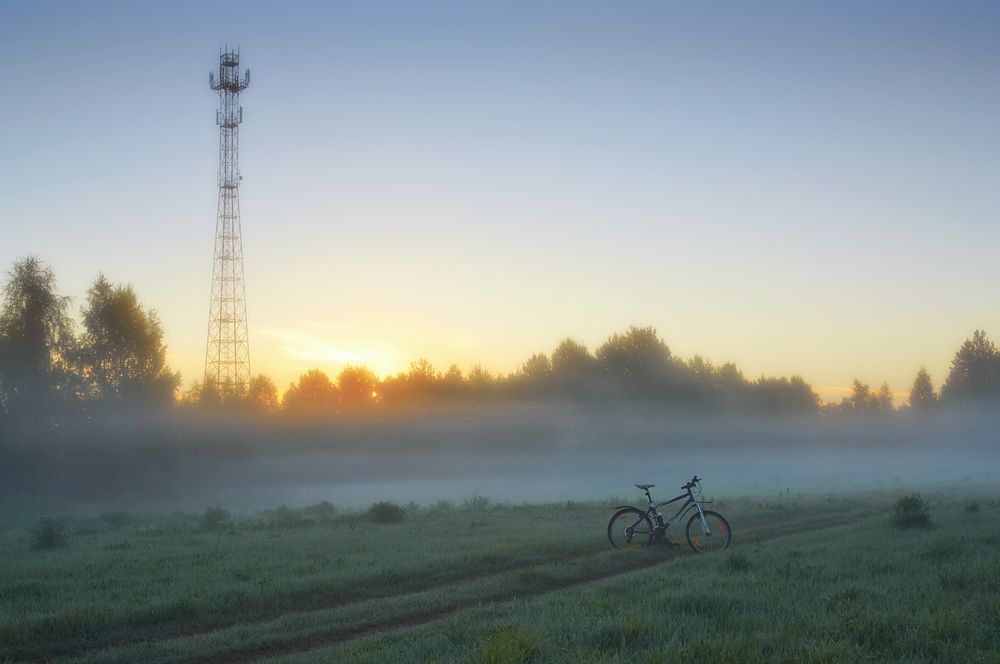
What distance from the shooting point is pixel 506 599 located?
1445 cm

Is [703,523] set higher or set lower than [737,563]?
higher

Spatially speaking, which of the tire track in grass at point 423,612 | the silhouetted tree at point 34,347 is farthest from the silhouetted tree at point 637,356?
the tire track in grass at point 423,612

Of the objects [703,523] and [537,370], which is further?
[537,370]

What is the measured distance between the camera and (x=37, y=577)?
55.1 ft

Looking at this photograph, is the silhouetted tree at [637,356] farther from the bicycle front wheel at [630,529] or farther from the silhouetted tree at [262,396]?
the bicycle front wheel at [630,529]

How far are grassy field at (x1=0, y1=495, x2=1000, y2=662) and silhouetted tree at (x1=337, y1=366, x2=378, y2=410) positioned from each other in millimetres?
70107

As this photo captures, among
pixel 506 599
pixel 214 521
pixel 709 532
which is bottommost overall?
pixel 506 599

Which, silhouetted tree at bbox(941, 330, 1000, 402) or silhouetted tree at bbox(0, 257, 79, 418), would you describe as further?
silhouetted tree at bbox(941, 330, 1000, 402)

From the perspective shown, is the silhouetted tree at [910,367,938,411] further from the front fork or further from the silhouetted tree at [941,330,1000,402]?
the front fork

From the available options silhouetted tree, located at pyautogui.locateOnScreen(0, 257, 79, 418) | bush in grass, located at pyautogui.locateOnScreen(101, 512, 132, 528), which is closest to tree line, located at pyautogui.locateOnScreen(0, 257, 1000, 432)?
silhouetted tree, located at pyautogui.locateOnScreen(0, 257, 79, 418)

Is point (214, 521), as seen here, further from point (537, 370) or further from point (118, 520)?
point (537, 370)

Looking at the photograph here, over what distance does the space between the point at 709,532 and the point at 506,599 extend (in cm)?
792

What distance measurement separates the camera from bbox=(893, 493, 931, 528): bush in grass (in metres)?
23.3

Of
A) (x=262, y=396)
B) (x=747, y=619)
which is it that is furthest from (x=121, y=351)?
(x=747, y=619)
